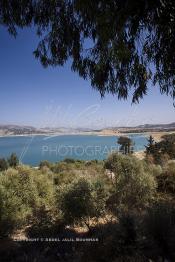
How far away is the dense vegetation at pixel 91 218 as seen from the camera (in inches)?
207

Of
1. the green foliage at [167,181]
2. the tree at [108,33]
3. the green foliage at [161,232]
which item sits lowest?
the green foliage at [167,181]

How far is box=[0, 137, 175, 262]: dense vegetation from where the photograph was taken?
5.25 metres

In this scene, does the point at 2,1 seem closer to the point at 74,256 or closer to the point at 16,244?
the point at 74,256

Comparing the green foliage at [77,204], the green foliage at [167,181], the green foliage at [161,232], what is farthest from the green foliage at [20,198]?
the green foliage at [167,181]

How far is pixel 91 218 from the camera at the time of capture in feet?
30.6

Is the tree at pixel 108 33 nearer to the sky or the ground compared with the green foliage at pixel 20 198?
nearer to the sky

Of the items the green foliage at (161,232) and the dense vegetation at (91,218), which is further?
the dense vegetation at (91,218)

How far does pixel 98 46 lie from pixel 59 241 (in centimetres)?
526

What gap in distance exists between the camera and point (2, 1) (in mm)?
4938

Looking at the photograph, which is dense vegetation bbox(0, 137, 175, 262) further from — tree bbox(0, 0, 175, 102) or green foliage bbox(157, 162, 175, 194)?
tree bbox(0, 0, 175, 102)

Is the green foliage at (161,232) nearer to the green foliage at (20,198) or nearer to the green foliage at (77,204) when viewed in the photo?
the green foliage at (77,204)

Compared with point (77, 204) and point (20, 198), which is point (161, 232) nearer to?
point (77, 204)

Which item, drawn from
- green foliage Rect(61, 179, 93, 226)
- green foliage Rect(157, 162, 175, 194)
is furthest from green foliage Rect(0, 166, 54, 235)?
green foliage Rect(157, 162, 175, 194)

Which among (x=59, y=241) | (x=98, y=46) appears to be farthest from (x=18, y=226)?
(x=98, y=46)
